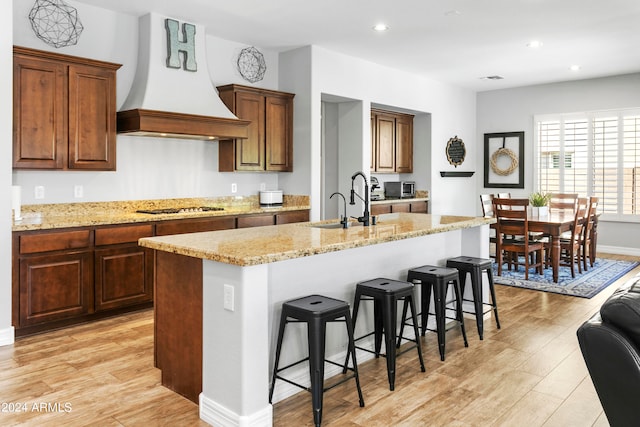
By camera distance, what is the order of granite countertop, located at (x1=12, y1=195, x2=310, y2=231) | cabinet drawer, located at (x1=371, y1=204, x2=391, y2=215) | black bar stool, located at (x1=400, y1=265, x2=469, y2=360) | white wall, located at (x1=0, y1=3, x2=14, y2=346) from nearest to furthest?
black bar stool, located at (x1=400, y1=265, x2=469, y2=360), white wall, located at (x1=0, y1=3, x2=14, y2=346), granite countertop, located at (x1=12, y1=195, x2=310, y2=231), cabinet drawer, located at (x1=371, y1=204, x2=391, y2=215)

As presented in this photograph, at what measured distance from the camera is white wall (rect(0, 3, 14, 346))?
12.3 feet

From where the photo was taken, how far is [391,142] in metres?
8.16

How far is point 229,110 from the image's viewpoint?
5547mm

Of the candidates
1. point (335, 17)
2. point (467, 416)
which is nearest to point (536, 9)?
point (335, 17)

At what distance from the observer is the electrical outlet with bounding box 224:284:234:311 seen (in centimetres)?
245

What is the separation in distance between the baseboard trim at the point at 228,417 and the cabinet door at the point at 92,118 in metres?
2.70

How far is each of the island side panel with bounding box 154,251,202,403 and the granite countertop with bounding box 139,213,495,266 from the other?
0.12m

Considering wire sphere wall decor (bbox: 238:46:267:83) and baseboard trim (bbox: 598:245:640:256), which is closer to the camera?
wire sphere wall decor (bbox: 238:46:267:83)

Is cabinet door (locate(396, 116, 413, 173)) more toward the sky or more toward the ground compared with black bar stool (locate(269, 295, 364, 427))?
more toward the sky

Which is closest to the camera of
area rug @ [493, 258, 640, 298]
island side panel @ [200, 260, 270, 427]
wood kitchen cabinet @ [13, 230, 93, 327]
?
island side panel @ [200, 260, 270, 427]

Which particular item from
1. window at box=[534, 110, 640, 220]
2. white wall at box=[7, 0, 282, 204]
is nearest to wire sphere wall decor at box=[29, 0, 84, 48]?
white wall at box=[7, 0, 282, 204]

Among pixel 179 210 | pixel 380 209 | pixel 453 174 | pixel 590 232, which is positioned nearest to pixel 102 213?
pixel 179 210

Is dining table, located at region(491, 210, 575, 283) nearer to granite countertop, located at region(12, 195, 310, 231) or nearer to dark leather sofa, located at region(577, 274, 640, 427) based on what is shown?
granite countertop, located at region(12, 195, 310, 231)

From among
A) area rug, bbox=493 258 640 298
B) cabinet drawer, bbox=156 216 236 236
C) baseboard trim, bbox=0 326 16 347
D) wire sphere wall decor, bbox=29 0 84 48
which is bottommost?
baseboard trim, bbox=0 326 16 347
